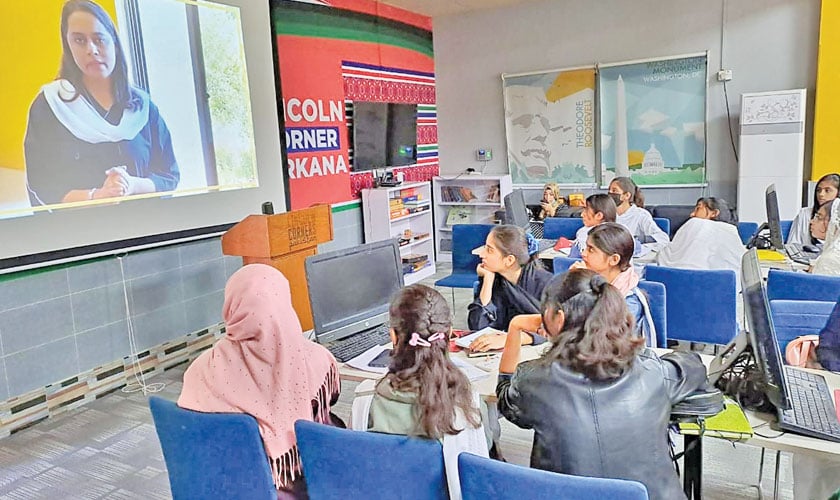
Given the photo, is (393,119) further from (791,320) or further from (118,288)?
(791,320)

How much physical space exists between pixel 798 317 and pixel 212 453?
232 cm

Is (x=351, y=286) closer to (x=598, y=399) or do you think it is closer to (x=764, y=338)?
(x=598, y=399)

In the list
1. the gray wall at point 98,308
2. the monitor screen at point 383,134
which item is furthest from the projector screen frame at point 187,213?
the monitor screen at point 383,134

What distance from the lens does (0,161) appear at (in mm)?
3340

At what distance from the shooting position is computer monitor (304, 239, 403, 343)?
2.43m

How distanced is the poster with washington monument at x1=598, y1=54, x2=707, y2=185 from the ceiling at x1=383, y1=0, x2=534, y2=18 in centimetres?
156

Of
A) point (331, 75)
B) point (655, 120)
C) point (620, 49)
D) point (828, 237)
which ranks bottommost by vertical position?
point (828, 237)

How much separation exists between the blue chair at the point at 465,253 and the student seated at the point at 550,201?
2.10 metres

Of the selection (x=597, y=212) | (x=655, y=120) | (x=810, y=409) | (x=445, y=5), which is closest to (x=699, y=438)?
(x=810, y=409)

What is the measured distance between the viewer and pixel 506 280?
2.91 meters

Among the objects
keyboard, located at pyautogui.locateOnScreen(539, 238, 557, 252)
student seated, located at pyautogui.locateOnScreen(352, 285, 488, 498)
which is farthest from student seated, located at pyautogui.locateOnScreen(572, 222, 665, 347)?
keyboard, located at pyautogui.locateOnScreen(539, 238, 557, 252)

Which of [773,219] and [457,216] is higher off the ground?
[773,219]

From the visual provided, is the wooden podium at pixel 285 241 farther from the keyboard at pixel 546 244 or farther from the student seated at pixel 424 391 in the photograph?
the student seated at pixel 424 391

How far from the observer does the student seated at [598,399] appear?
4.86ft
